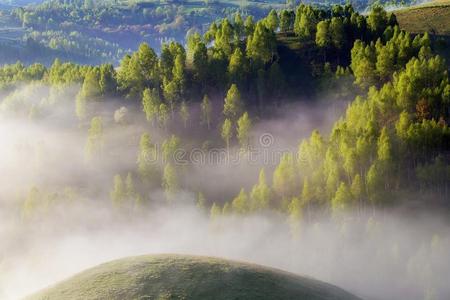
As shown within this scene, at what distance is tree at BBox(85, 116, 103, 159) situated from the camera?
12812 centimetres

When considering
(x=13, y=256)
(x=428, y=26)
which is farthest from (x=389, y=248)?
(x=428, y=26)

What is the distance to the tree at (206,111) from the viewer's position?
433ft

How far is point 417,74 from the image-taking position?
108 metres

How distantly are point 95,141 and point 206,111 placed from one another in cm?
2652

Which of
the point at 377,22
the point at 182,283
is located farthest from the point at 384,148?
the point at 377,22

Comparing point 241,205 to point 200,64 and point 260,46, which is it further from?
point 260,46

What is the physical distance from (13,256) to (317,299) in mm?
73050

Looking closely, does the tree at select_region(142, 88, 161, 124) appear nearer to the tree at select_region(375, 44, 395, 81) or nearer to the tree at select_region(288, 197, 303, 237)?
the tree at select_region(288, 197, 303, 237)

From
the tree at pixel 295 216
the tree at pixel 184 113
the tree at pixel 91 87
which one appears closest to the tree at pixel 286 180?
the tree at pixel 295 216

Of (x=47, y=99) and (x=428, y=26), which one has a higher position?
(x=428, y=26)

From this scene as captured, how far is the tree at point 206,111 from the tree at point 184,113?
3659mm

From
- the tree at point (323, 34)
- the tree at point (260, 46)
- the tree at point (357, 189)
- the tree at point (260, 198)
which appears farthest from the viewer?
the tree at point (323, 34)

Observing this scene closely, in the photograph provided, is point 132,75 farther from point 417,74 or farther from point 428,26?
point 428,26

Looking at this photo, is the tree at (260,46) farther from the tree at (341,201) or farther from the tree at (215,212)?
the tree at (341,201)
